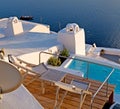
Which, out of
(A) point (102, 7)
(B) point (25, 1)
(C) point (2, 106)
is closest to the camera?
(C) point (2, 106)

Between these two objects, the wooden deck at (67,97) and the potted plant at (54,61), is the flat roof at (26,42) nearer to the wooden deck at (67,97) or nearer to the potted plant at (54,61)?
the potted plant at (54,61)

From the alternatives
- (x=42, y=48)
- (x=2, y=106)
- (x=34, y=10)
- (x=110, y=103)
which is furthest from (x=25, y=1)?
(x=2, y=106)

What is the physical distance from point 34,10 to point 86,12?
550 cm

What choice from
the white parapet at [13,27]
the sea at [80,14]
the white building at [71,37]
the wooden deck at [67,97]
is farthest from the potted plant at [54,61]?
the sea at [80,14]

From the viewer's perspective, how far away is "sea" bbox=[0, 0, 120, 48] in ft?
68.2

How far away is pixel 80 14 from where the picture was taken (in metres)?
26.3

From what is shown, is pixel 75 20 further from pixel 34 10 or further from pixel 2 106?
pixel 2 106

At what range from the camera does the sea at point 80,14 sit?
20.8 m

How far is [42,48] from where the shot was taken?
35.7 ft

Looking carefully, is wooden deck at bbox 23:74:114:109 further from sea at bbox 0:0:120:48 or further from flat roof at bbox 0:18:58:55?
sea at bbox 0:0:120:48

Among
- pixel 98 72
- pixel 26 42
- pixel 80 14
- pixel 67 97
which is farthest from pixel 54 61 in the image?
pixel 80 14

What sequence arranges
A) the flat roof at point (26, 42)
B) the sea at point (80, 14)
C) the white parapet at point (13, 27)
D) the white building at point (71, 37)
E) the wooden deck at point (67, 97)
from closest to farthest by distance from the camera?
the wooden deck at point (67, 97), the flat roof at point (26, 42), the white building at point (71, 37), the white parapet at point (13, 27), the sea at point (80, 14)

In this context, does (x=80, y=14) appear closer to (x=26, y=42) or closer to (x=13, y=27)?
(x=13, y=27)

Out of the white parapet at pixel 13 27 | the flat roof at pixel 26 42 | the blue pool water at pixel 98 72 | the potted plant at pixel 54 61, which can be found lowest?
the blue pool water at pixel 98 72
